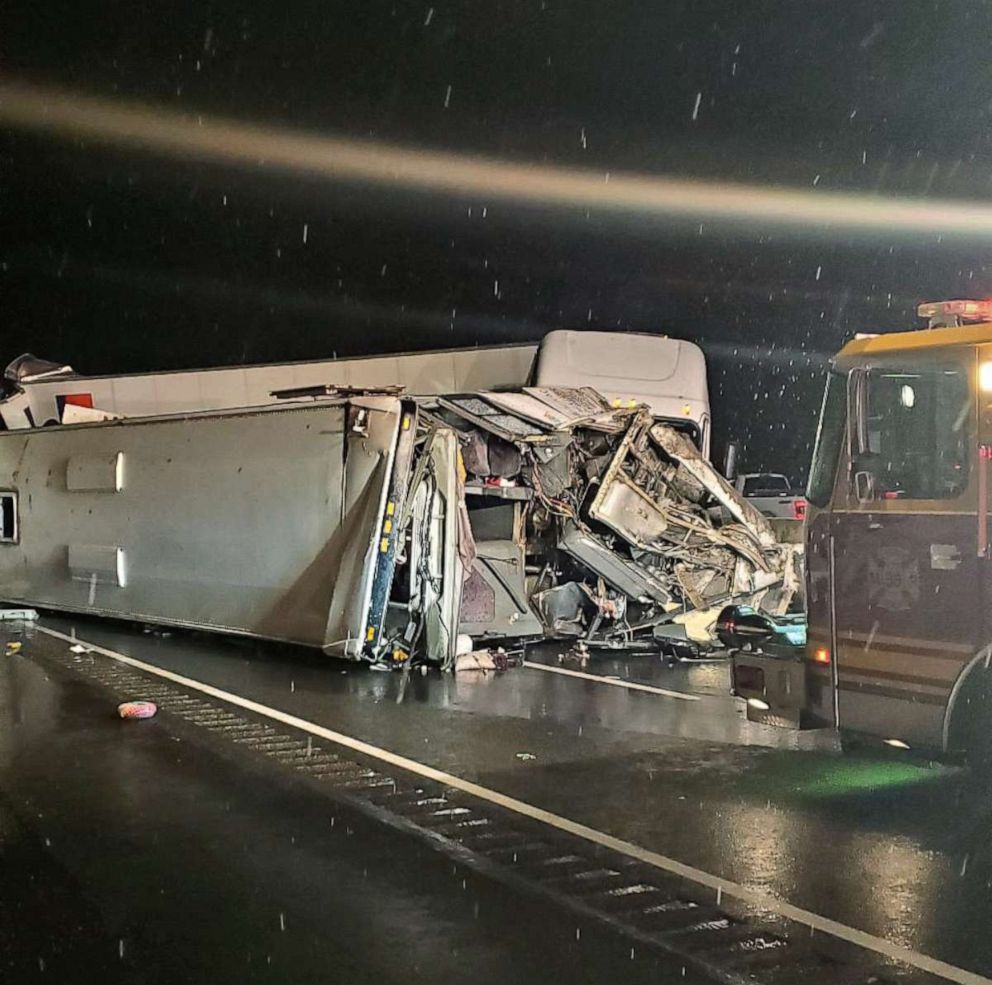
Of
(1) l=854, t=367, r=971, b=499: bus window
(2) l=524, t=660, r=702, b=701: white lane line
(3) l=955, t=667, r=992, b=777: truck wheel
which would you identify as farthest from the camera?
(2) l=524, t=660, r=702, b=701: white lane line

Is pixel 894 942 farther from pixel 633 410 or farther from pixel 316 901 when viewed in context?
pixel 633 410

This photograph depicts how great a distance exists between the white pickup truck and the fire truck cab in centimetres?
458

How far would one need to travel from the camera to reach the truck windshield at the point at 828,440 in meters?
6.14

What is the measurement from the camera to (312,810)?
237 inches

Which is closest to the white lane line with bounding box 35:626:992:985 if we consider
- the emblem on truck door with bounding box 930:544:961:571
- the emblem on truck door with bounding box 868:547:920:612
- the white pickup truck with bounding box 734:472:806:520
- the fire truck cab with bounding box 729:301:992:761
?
the fire truck cab with bounding box 729:301:992:761

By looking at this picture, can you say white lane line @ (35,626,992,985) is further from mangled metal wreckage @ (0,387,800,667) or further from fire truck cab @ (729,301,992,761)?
mangled metal wreckage @ (0,387,800,667)

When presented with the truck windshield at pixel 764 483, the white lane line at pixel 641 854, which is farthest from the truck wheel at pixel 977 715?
the truck windshield at pixel 764 483

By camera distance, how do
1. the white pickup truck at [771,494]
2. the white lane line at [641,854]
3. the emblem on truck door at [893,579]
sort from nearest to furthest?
the white lane line at [641,854]
the emblem on truck door at [893,579]
the white pickup truck at [771,494]

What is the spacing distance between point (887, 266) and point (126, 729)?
836 cm

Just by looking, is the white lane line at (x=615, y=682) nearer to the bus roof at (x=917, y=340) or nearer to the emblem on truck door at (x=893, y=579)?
the emblem on truck door at (x=893, y=579)

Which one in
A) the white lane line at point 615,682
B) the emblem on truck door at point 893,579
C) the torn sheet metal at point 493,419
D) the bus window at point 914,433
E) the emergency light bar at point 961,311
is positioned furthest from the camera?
the torn sheet metal at point 493,419

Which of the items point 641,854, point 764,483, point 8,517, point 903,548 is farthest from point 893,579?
point 764,483

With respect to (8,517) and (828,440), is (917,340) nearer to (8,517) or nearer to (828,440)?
(828,440)

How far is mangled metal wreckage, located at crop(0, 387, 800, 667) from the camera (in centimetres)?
1009
